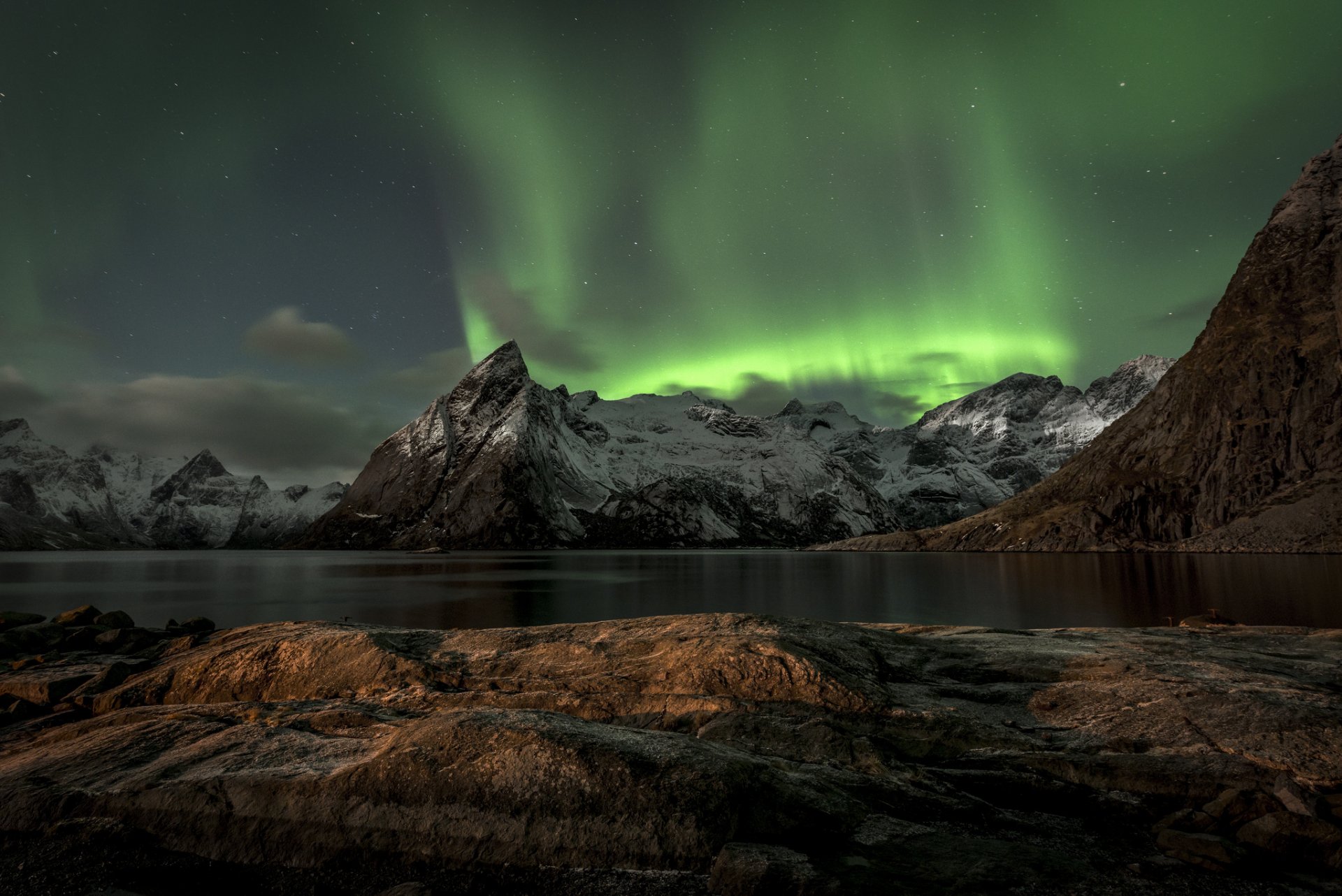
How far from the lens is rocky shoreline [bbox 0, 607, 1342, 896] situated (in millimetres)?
7953

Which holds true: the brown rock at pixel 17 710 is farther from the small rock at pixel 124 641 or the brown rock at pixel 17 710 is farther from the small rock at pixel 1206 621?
the small rock at pixel 1206 621

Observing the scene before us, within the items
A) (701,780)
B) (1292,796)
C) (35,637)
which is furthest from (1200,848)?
(35,637)

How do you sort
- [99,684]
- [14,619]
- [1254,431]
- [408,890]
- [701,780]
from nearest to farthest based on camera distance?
[408,890]
[701,780]
[99,684]
[14,619]
[1254,431]

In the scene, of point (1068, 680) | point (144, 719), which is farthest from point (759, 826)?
point (144, 719)

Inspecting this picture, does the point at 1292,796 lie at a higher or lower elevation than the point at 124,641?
higher

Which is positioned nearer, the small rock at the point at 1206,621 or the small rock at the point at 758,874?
the small rock at the point at 758,874

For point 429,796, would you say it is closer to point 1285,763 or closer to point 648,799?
point 648,799

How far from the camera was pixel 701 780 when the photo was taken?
28.7 feet

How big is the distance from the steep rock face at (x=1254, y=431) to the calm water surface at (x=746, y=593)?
31.1 m

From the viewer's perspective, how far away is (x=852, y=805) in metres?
9.20

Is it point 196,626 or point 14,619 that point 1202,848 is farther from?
point 14,619

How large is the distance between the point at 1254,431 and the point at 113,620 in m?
221

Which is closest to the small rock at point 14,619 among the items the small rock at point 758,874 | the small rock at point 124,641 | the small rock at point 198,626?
the small rock at point 198,626

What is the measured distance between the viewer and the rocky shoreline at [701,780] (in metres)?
7.95
